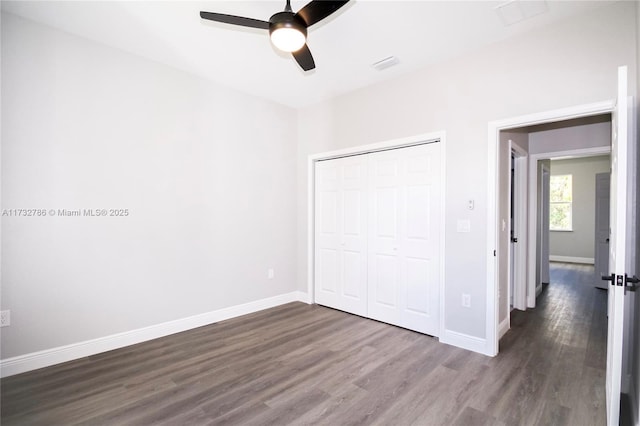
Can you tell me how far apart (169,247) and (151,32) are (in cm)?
211

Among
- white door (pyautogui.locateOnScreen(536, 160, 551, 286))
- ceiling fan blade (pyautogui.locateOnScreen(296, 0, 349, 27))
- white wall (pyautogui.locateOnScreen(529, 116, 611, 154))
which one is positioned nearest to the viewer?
ceiling fan blade (pyautogui.locateOnScreen(296, 0, 349, 27))

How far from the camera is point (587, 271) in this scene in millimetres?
6902

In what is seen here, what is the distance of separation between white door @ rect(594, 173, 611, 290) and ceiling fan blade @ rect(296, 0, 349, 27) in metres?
6.10

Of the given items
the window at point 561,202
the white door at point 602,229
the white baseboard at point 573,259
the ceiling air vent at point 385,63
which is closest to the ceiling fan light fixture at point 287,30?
the ceiling air vent at point 385,63

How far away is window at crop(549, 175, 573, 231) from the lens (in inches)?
330

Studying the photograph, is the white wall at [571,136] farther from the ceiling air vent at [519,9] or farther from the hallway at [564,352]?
the hallway at [564,352]

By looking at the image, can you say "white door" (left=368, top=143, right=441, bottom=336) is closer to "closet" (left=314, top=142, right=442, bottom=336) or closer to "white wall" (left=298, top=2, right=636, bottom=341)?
"closet" (left=314, top=142, right=442, bottom=336)

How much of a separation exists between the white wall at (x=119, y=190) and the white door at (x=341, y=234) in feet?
2.67

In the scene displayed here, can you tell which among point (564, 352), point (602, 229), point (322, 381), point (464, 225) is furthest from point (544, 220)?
point (322, 381)

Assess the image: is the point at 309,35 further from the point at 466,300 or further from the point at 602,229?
the point at 602,229

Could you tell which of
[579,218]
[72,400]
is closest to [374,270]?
[72,400]

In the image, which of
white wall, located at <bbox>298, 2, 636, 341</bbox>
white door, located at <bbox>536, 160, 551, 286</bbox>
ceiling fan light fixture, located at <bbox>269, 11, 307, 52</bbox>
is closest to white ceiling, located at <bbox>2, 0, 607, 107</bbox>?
white wall, located at <bbox>298, 2, 636, 341</bbox>

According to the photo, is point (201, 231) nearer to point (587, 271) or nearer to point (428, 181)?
point (428, 181)

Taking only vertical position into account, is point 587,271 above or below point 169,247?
below
